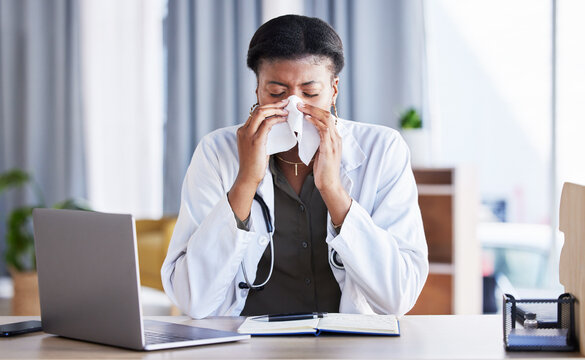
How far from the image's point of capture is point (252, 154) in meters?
1.69

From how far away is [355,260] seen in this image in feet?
5.24

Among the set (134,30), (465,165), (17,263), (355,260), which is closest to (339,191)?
(355,260)

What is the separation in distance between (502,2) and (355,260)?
318 centimetres

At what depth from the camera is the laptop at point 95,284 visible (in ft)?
3.92

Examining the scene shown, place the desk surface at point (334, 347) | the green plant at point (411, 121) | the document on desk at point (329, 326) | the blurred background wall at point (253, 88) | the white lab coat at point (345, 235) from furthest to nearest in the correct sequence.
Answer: the blurred background wall at point (253, 88) < the green plant at point (411, 121) < the white lab coat at point (345, 235) < the document on desk at point (329, 326) < the desk surface at point (334, 347)

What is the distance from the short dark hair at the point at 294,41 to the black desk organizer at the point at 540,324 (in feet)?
2.63

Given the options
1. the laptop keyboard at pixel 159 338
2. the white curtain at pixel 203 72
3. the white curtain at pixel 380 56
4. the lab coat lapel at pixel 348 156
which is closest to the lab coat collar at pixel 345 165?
the lab coat lapel at pixel 348 156

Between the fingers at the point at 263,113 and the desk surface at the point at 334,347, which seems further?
the fingers at the point at 263,113

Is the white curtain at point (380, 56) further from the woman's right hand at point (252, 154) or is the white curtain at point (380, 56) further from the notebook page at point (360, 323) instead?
the notebook page at point (360, 323)

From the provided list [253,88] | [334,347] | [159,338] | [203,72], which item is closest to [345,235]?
[334,347]

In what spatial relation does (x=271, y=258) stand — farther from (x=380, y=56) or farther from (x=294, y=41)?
(x=380, y=56)

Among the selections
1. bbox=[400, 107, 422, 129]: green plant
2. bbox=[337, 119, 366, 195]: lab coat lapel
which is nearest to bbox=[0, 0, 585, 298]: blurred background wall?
bbox=[400, 107, 422, 129]: green plant

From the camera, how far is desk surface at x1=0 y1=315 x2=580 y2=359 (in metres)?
1.19

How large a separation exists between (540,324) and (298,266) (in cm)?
71
